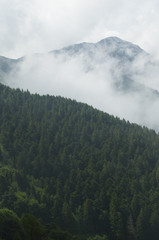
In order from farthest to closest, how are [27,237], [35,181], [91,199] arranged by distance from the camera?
[35,181] → [91,199] → [27,237]

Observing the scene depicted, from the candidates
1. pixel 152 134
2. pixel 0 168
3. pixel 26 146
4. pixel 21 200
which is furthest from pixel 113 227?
pixel 152 134

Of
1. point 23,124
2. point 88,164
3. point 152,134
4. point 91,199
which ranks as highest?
point 152,134

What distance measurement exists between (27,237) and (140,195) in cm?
7325

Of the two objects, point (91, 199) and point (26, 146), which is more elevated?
point (26, 146)

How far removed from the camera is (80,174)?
12025 cm

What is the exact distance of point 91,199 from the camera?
10725 centimetres

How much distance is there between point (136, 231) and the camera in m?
93.1

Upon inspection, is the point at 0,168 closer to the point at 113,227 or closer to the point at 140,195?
the point at 113,227

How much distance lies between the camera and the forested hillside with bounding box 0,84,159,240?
94.1 metres

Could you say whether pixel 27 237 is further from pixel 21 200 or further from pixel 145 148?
pixel 145 148

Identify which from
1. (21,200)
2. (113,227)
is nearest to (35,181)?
(21,200)

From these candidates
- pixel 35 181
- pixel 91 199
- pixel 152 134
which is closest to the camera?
pixel 91 199

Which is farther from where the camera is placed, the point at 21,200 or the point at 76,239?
the point at 21,200

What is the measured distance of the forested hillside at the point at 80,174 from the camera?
309ft
